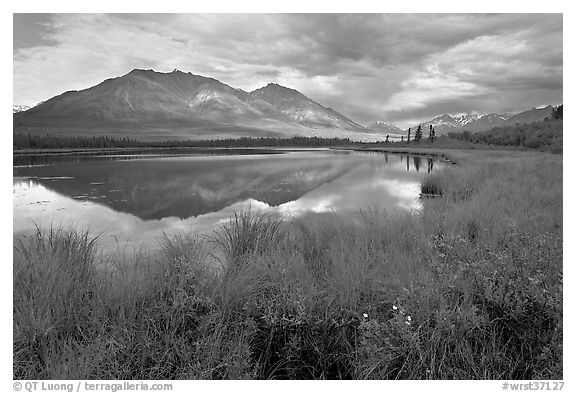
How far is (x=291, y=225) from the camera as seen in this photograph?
8703 mm

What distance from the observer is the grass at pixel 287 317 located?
362 cm

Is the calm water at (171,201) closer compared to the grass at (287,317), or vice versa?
the grass at (287,317)

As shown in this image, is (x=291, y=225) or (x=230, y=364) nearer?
(x=230, y=364)

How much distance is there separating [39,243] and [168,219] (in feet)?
17.4

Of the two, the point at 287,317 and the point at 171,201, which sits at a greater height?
the point at 171,201

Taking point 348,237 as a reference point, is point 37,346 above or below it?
below

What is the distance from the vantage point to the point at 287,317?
4.14 meters

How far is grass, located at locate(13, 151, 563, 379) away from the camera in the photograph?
362 cm

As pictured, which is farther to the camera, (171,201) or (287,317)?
(171,201)

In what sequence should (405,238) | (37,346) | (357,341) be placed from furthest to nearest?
(405,238) → (357,341) → (37,346)

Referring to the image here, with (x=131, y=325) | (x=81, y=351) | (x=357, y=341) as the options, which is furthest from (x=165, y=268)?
(x=357, y=341)

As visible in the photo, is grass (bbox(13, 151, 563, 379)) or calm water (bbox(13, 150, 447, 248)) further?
calm water (bbox(13, 150, 447, 248))
